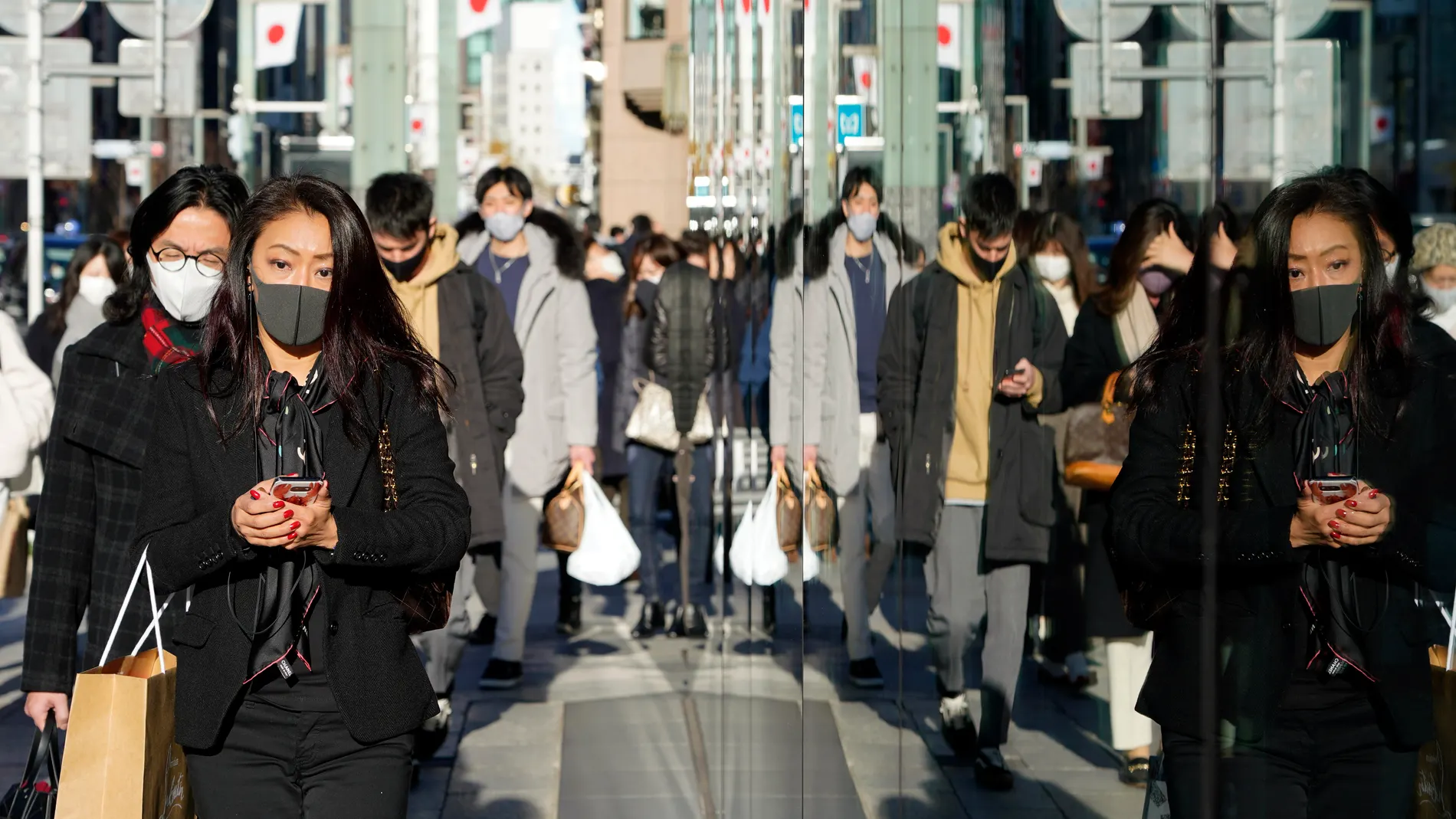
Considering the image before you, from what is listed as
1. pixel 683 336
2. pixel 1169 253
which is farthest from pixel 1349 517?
pixel 683 336

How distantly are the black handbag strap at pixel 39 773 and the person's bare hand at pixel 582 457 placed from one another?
3.41m

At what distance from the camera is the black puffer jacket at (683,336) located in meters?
8.12

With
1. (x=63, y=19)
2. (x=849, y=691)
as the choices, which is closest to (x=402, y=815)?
(x=849, y=691)

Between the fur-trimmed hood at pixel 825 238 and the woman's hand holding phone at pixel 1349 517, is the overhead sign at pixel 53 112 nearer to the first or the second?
the fur-trimmed hood at pixel 825 238

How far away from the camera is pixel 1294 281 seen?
1.64m

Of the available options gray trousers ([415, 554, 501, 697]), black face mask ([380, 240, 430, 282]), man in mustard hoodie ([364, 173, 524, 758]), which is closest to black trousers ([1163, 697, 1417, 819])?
man in mustard hoodie ([364, 173, 524, 758])

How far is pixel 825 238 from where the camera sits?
3.08 m

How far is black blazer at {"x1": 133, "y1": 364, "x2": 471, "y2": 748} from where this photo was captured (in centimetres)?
253

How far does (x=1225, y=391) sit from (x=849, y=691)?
4.56 feet

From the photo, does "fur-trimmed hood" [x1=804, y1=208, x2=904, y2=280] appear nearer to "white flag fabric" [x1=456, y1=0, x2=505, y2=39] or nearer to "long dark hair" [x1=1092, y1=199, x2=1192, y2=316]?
"long dark hair" [x1=1092, y1=199, x2=1192, y2=316]

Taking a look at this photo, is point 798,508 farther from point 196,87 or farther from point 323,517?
point 196,87

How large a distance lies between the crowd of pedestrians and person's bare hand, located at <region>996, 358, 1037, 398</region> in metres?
0.01

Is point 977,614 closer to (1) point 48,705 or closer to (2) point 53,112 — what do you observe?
(1) point 48,705

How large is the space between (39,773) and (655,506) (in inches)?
198
